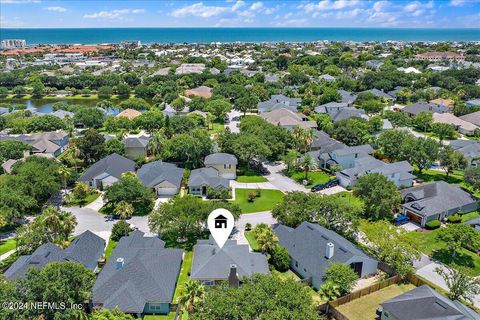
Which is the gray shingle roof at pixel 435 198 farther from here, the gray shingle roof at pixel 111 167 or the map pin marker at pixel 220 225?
the gray shingle roof at pixel 111 167

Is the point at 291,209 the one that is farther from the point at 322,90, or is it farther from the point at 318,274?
the point at 322,90

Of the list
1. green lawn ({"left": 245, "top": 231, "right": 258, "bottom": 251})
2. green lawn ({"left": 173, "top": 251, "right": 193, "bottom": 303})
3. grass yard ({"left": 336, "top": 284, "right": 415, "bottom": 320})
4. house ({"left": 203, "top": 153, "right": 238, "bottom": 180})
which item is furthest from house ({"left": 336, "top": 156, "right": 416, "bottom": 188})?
green lawn ({"left": 173, "top": 251, "right": 193, "bottom": 303})

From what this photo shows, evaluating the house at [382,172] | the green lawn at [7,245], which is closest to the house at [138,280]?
the green lawn at [7,245]

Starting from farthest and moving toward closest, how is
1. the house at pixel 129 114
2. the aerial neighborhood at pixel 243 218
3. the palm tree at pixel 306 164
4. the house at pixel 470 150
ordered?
1. the house at pixel 129 114
2. the house at pixel 470 150
3. the palm tree at pixel 306 164
4. the aerial neighborhood at pixel 243 218

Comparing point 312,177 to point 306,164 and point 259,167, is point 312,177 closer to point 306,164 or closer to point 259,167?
point 306,164

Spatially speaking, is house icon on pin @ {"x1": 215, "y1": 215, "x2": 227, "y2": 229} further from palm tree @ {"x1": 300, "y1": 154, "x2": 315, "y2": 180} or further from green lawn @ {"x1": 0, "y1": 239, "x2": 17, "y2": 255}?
palm tree @ {"x1": 300, "y1": 154, "x2": 315, "y2": 180}

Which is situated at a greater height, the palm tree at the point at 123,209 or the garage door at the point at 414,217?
the palm tree at the point at 123,209
